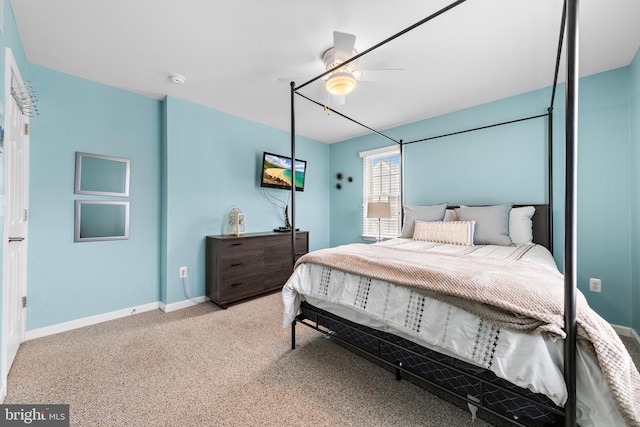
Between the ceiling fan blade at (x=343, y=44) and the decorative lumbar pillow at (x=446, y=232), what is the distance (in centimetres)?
189

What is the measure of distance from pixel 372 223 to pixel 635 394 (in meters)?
3.50

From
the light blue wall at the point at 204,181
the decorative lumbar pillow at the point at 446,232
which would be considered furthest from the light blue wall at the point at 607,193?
the light blue wall at the point at 204,181

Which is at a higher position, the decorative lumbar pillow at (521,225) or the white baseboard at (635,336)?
the decorative lumbar pillow at (521,225)

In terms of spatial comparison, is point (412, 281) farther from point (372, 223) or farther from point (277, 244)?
point (372, 223)

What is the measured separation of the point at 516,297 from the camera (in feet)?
3.42

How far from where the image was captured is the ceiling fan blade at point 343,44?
169 centimetres

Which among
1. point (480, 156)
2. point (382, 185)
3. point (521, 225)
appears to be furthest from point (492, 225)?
point (382, 185)

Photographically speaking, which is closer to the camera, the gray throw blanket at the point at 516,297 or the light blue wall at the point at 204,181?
the gray throw blanket at the point at 516,297

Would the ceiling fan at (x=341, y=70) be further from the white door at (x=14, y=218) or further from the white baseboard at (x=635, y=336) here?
the white baseboard at (x=635, y=336)

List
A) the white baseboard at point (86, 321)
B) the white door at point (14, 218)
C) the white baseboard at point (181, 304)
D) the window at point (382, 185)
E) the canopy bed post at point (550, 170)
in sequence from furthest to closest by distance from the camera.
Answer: the window at point (382, 185) < the white baseboard at point (181, 304) < the canopy bed post at point (550, 170) < the white baseboard at point (86, 321) < the white door at point (14, 218)

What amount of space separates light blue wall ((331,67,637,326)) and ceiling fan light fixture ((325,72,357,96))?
6.42 feet

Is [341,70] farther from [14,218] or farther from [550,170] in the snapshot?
[14,218]

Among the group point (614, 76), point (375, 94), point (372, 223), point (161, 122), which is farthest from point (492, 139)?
point (161, 122)

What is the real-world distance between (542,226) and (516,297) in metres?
2.18
